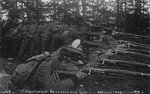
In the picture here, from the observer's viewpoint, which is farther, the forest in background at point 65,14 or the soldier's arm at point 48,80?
the forest in background at point 65,14

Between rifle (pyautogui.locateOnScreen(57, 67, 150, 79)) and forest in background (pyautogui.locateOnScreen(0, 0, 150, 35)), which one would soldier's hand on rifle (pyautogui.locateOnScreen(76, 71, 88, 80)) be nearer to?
rifle (pyautogui.locateOnScreen(57, 67, 150, 79))

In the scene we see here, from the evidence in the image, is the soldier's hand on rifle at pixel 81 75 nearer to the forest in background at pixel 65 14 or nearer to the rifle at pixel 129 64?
the rifle at pixel 129 64

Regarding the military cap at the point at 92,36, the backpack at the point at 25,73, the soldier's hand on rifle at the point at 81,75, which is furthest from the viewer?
the military cap at the point at 92,36

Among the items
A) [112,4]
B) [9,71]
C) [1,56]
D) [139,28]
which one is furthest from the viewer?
[112,4]

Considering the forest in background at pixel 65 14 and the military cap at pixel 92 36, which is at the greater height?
the forest in background at pixel 65 14

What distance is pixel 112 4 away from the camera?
35.3 m

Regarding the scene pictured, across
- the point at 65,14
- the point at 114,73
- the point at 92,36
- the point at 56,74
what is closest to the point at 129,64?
the point at 114,73

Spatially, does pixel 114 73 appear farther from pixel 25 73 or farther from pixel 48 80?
pixel 25 73

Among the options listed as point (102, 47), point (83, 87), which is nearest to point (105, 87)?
point (83, 87)

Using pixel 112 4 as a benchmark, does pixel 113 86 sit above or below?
below

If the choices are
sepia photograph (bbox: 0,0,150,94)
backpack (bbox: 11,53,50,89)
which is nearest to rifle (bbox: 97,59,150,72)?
sepia photograph (bbox: 0,0,150,94)

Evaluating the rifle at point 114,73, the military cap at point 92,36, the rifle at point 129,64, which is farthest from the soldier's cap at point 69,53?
the military cap at point 92,36

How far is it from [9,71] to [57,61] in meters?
2.86

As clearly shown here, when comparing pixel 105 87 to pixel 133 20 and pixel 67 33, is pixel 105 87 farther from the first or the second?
pixel 133 20
